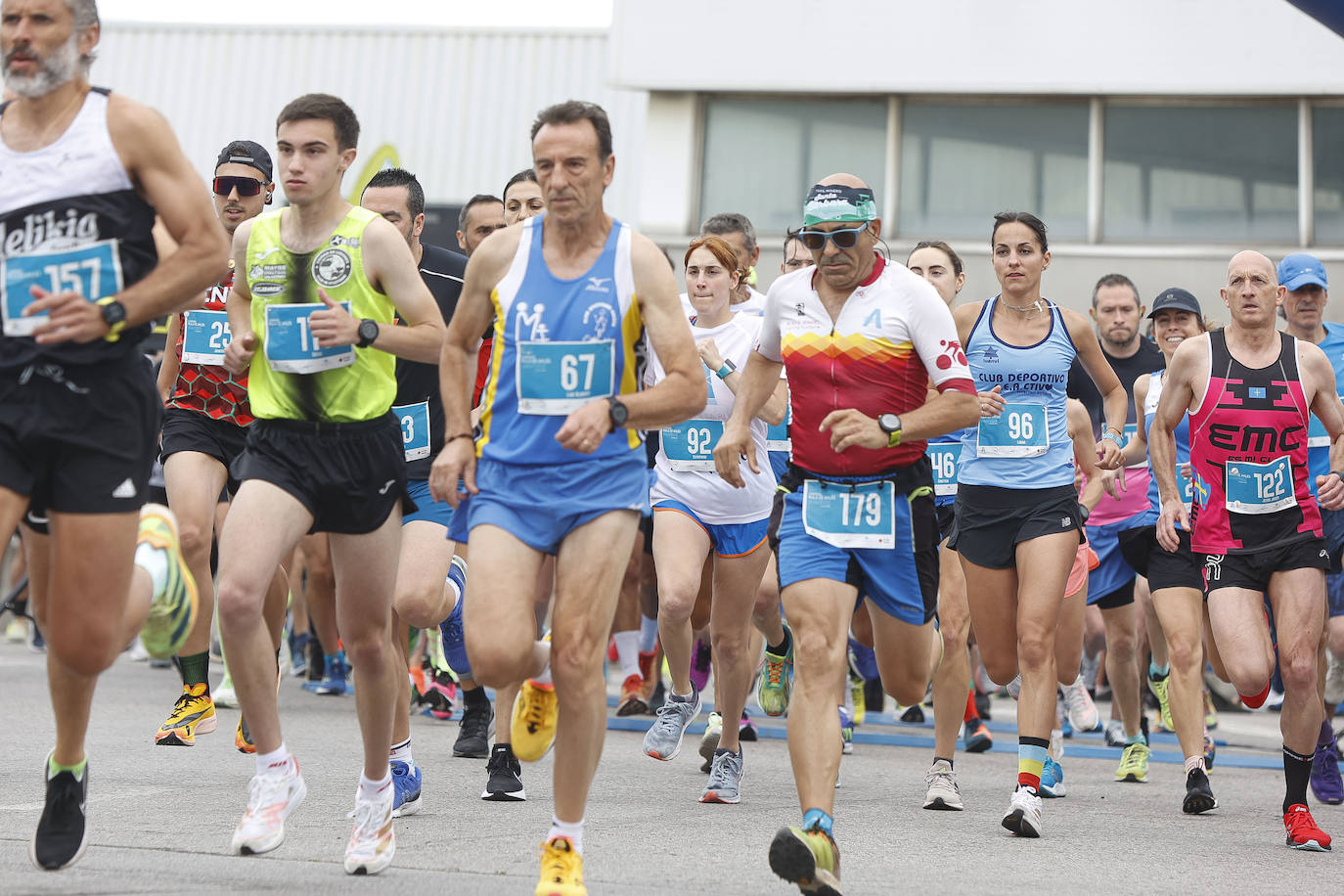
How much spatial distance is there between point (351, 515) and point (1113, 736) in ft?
23.1

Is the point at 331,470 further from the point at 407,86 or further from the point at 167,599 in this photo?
the point at 407,86

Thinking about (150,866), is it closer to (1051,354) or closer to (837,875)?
(837,875)

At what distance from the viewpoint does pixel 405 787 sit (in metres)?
6.77

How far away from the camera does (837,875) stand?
533 centimetres

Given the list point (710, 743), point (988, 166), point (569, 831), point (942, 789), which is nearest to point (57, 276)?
point (569, 831)

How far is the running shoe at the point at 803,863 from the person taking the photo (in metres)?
5.11

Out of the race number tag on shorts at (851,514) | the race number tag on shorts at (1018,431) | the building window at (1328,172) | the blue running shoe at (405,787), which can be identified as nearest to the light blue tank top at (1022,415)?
the race number tag on shorts at (1018,431)

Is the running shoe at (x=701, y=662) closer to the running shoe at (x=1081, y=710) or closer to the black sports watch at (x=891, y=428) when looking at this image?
the running shoe at (x=1081, y=710)

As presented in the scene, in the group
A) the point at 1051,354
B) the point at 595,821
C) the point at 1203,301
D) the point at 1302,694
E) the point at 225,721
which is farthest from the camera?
the point at 1203,301

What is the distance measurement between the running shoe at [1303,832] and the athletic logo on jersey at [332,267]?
4.39 meters

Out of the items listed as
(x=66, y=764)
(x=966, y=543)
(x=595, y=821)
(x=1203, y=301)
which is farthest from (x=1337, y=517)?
(x=1203, y=301)

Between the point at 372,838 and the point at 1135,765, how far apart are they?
17.0ft

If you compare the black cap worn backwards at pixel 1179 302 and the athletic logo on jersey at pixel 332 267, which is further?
the black cap worn backwards at pixel 1179 302

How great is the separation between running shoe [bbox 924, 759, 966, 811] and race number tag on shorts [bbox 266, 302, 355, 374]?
3.51m
